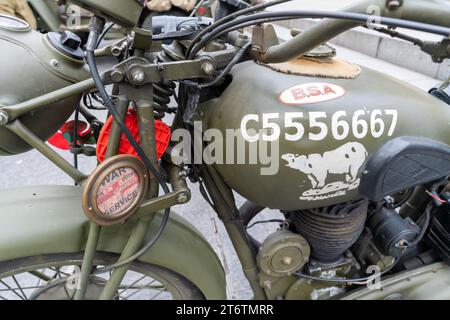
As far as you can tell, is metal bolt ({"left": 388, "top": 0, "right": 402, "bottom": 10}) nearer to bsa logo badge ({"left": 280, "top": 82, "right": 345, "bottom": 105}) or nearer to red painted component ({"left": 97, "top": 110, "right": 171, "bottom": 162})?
bsa logo badge ({"left": 280, "top": 82, "right": 345, "bottom": 105})

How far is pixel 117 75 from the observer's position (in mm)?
663

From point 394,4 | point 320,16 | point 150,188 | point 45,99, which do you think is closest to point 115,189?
point 150,188

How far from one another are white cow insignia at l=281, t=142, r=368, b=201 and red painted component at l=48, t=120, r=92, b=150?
1.77 feet

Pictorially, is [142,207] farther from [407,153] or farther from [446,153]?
[446,153]

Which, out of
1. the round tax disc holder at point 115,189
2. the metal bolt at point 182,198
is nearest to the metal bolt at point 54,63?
the round tax disc holder at point 115,189

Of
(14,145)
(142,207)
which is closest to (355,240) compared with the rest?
(142,207)

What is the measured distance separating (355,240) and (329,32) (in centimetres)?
64

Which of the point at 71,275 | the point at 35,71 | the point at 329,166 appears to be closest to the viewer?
the point at 35,71

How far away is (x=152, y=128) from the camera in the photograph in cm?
73

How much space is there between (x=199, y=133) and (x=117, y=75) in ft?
0.83

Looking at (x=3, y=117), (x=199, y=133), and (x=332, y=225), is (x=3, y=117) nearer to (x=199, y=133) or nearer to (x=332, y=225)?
(x=199, y=133)

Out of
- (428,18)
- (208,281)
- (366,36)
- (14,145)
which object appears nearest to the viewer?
(428,18)

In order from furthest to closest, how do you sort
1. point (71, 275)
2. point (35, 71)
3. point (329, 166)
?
1. point (71, 275)
2. point (329, 166)
3. point (35, 71)

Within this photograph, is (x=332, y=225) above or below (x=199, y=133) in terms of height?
below
